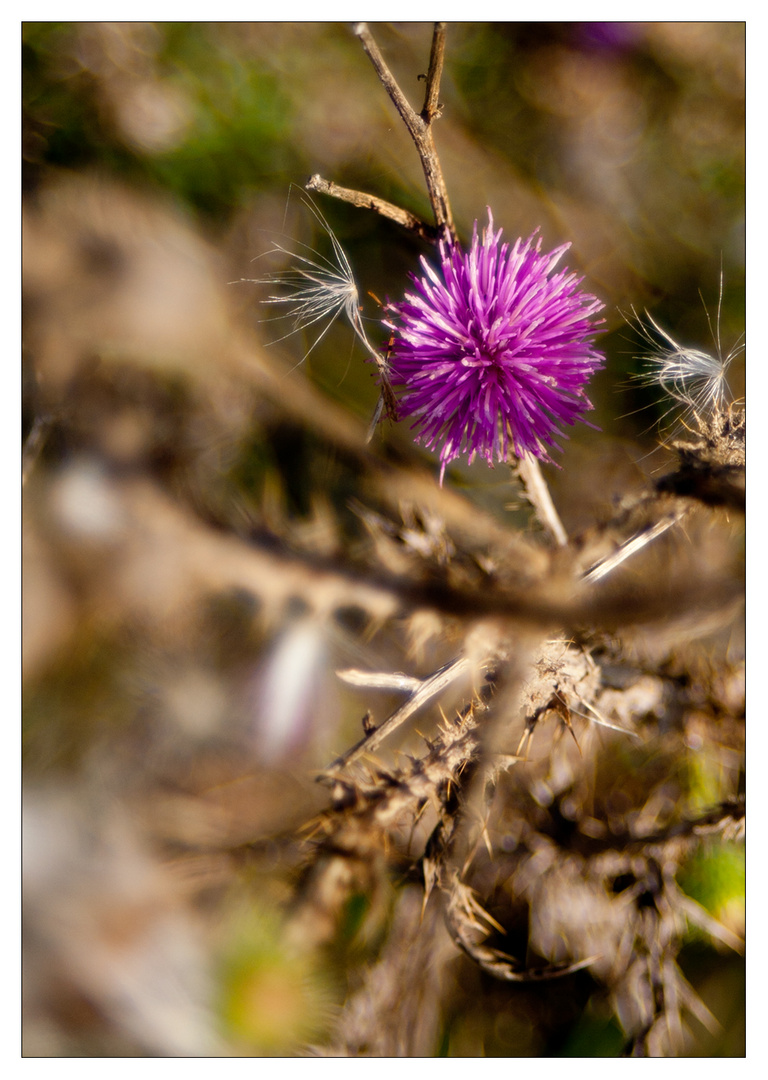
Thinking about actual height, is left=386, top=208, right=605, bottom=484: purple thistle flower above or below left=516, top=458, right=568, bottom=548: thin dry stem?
above

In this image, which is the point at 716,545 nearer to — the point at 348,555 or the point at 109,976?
the point at 348,555

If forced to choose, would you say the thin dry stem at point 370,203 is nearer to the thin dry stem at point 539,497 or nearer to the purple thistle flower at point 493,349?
the purple thistle flower at point 493,349

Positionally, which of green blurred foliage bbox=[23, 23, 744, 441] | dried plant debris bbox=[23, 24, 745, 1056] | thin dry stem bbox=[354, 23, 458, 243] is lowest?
dried plant debris bbox=[23, 24, 745, 1056]

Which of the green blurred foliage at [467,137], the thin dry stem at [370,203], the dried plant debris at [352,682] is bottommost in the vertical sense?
the dried plant debris at [352,682]

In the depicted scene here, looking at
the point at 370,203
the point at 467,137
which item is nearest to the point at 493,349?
the point at 370,203

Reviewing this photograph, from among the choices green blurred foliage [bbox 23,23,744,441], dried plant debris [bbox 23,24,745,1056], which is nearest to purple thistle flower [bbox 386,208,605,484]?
dried plant debris [bbox 23,24,745,1056]

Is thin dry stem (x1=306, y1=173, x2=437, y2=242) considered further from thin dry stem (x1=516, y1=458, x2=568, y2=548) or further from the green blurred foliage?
thin dry stem (x1=516, y1=458, x2=568, y2=548)

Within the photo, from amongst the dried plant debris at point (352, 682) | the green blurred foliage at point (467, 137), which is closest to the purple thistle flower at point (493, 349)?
the dried plant debris at point (352, 682)

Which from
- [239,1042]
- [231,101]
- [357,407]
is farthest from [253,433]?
[239,1042]

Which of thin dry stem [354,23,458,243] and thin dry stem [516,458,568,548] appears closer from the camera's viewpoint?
thin dry stem [354,23,458,243]
